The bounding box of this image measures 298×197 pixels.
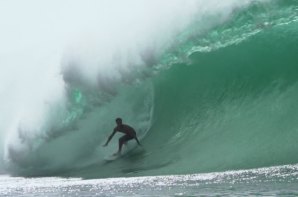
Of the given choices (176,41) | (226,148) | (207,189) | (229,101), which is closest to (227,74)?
(229,101)

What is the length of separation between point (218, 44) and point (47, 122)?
519 cm

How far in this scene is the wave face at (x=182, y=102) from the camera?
13859 mm

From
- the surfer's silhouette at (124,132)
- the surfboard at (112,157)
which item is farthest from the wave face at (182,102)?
the surfer's silhouette at (124,132)

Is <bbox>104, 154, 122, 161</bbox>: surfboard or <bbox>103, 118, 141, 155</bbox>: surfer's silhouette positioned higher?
<bbox>103, 118, 141, 155</bbox>: surfer's silhouette

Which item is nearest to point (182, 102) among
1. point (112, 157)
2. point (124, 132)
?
point (124, 132)

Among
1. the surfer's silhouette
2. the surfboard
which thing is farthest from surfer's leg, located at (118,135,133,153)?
the surfboard

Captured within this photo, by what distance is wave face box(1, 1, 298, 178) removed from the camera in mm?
13859

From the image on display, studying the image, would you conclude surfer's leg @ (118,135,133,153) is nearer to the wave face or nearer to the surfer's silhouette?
the surfer's silhouette

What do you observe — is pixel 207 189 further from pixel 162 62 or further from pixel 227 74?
pixel 162 62

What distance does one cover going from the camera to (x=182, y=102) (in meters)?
16.6

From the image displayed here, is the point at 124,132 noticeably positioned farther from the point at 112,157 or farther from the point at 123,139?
the point at 112,157

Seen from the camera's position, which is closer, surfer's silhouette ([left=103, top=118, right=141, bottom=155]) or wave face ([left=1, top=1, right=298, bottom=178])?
wave face ([left=1, top=1, right=298, bottom=178])

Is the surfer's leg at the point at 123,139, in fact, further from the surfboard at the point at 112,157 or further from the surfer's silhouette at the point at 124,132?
the surfboard at the point at 112,157

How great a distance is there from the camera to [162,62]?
711 inches
